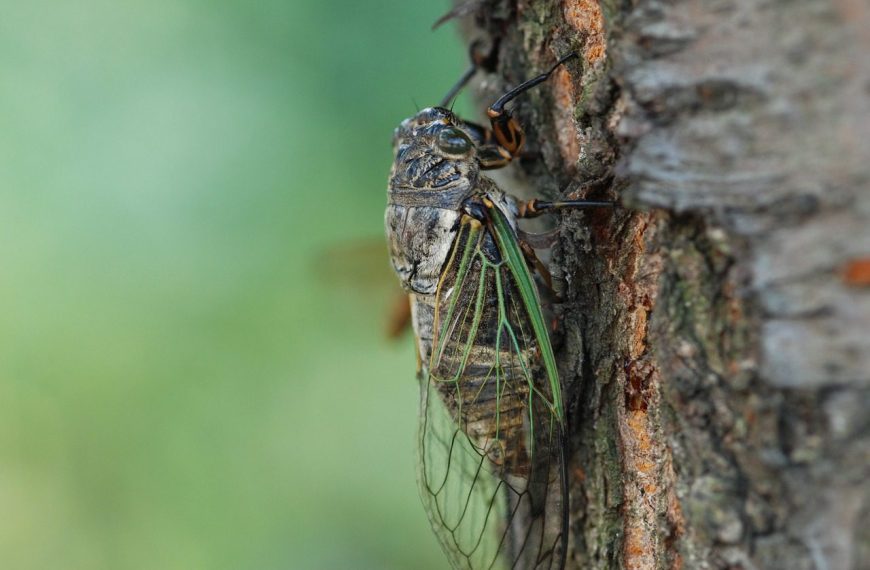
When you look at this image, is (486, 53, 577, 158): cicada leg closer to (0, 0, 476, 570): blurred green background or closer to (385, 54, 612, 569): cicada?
(385, 54, 612, 569): cicada

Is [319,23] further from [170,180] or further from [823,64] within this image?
[823,64]

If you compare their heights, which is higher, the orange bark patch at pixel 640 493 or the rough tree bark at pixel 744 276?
the rough tree bark at pixel 744 276

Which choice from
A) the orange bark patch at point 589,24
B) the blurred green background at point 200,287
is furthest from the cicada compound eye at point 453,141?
the blurred green background at point 200,287

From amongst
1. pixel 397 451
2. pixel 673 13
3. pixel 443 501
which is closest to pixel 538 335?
pixel 443 501

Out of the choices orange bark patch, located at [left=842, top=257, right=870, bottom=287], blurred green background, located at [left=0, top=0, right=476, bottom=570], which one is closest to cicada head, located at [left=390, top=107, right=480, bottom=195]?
orange bark patch, located at [left=842, top=257, right=870, bottom=287]

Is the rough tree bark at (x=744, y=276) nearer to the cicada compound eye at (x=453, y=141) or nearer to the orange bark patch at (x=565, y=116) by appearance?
the orange bark patch at (x=565, y=116)

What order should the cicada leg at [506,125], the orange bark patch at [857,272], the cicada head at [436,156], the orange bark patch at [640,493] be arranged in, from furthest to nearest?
the cicada head at [436,156] < the cicada leg at [506,125] < the orange bark patch at [640,493] < the orange bark patch at [857,272]
